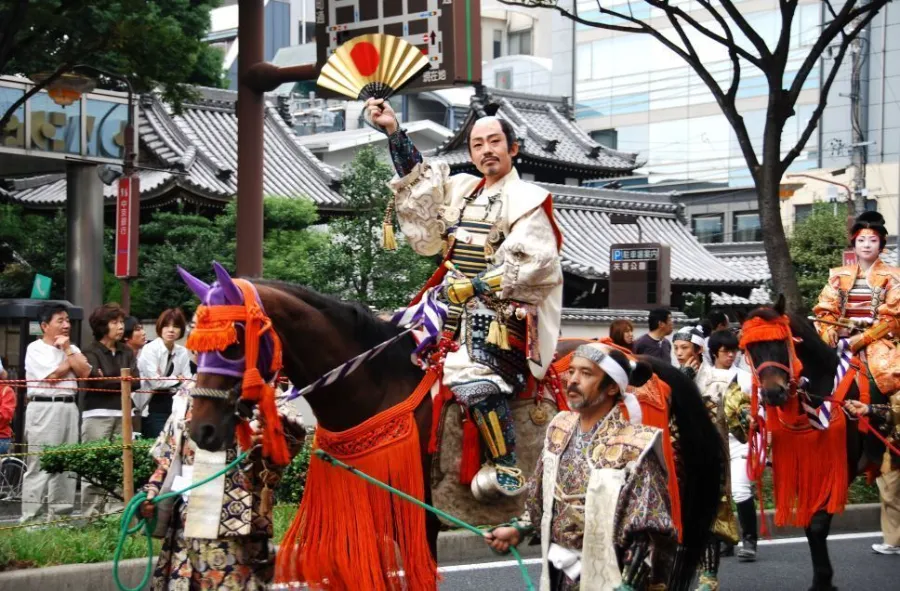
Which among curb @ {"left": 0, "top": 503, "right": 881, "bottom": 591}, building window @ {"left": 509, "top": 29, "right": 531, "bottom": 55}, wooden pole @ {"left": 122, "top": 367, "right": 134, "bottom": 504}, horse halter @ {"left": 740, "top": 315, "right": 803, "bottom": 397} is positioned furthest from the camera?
building window @ {"left": 509, "top": 29, "right": 531, "bottom": 55}

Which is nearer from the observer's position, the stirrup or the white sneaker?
the stirrup

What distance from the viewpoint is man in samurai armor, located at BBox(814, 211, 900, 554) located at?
8.82 meters

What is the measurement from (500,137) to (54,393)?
5.57m

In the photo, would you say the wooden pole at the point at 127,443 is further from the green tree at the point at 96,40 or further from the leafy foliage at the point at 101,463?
the green tree at the point at 96,40

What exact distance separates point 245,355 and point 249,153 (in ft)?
23.2

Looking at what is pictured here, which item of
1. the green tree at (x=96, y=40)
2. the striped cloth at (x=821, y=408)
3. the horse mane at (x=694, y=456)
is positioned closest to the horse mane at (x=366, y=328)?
the horse mane at (x=694, y=456)

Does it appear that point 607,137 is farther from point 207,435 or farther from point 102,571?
point 207,435

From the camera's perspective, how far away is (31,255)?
22.6 metres

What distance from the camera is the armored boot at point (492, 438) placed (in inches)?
234

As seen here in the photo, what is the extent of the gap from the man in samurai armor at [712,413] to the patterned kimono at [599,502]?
5.76 ft

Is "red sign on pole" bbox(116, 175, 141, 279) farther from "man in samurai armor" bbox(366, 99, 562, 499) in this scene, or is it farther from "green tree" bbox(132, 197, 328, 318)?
"man in samurai armor" bbox(366, 99, 562, 499)

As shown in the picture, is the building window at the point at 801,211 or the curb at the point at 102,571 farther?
the building window at the point at 801,211

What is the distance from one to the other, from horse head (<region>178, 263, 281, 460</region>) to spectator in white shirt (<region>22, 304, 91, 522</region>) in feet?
16.0

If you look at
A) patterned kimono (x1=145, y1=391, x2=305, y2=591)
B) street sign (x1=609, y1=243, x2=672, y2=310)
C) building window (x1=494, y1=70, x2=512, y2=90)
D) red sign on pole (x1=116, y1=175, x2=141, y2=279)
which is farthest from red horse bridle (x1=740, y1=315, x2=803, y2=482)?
building window (x1=494, y1=70, x2=512, y2=90)
